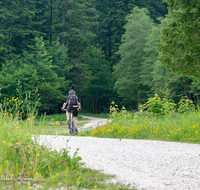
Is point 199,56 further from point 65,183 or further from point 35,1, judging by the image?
point 35,1

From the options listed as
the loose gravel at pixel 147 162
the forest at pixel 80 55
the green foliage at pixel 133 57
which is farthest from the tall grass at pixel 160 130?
the green foliage at pixel 133 57

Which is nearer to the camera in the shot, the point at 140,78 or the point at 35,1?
the point at 140,78

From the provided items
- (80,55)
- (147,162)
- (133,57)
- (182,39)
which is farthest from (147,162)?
(80,55)

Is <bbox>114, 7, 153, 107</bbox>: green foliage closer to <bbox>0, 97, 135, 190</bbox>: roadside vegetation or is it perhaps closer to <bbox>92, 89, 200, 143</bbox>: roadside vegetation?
<bbox>92, 89, 200, 143</bbox>: roadside vegetation

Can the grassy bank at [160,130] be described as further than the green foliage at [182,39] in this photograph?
No

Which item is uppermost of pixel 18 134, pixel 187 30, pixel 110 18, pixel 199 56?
pixel 110 18

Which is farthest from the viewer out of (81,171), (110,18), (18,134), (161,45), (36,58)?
(110,18)

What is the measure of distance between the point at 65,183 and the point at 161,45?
30.0 feet

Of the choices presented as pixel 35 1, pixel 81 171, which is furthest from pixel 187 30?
pixel 35 1

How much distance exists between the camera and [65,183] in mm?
3410

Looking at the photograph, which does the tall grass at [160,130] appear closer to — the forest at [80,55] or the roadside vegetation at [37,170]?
the roadside vegetation at [37,170]

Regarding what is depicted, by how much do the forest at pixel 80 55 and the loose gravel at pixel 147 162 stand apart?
1224 cm

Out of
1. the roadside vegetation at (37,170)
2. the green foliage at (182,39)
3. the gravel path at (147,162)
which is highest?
the green foliage at (182,39)

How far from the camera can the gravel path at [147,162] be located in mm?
3713
